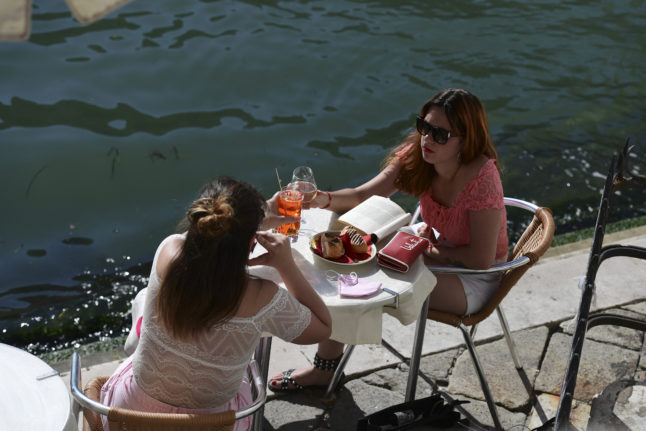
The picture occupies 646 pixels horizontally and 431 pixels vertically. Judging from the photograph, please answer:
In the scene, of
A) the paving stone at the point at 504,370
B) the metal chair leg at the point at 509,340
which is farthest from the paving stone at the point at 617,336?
the metal chair leg at the point at 509,340

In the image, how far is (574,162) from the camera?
732 cm

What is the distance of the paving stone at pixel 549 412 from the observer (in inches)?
128

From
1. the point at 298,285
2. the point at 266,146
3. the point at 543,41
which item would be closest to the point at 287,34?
the point at 266,146

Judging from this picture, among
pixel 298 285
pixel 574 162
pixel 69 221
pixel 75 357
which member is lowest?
pixel 69 221

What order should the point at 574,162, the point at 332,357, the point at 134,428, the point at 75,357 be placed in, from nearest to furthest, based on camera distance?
the point at 134,428 < the point at 75,357 < the point at 332,357 < the point at 574,162

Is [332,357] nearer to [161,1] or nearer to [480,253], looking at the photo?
[480,253]

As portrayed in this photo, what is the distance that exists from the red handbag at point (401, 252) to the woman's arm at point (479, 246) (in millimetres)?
269

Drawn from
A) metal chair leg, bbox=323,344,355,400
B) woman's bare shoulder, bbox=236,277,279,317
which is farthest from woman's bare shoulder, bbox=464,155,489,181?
woman's bare shoulder, bbox=236,277,279,317

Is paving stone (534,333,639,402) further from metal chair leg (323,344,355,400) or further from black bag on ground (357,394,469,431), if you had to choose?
Answer: metal chair leg (323,344,355,400)

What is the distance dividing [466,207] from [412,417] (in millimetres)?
972

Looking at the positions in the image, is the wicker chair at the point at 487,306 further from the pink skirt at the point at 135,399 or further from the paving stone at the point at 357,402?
the pink skirt at the point at 135,399

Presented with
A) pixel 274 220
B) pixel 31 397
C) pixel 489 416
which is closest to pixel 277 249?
pixel 274 220

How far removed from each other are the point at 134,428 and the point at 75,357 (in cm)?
41

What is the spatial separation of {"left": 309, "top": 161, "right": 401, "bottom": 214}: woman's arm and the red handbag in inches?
21.1
